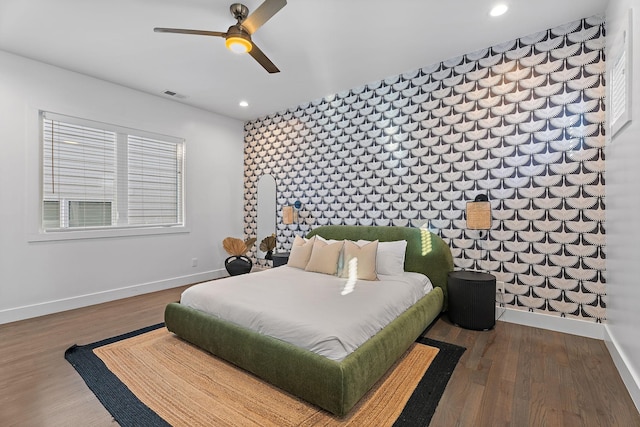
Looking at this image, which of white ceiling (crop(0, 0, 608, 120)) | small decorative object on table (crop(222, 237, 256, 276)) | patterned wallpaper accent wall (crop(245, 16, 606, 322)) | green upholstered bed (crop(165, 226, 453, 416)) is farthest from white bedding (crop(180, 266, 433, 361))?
white ceiling (crop(0, 0, 608, 120))

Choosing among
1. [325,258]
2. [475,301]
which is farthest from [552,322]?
[325,258]

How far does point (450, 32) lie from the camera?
3.02 m

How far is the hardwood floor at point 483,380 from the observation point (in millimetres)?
1770

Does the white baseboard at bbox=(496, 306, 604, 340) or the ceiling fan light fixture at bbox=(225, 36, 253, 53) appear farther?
the white baseboard at bbox=(496, 306, 604, 340)

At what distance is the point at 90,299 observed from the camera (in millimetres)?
3900

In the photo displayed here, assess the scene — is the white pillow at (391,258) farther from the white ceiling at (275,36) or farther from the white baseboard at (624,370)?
the white ceiling at (275,36)

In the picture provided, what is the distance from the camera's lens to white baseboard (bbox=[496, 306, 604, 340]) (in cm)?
282

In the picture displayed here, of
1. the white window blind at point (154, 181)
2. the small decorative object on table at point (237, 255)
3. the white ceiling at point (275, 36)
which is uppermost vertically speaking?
the white ceiling at point (275, 36)

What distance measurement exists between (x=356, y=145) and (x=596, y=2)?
9.14ft

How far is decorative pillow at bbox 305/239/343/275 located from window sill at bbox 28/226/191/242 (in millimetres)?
2652

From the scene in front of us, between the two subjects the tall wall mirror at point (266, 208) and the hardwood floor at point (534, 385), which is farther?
the tall wall mirror at point (266, 208)

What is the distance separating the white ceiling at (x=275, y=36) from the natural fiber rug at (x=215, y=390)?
10.2ft

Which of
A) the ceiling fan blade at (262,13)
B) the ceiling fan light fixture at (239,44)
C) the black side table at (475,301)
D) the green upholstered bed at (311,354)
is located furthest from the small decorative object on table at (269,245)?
the ceiling fan blade at (262,13)

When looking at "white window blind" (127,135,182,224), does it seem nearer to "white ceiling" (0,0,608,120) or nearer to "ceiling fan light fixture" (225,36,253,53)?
"white ceiling" (0,0,608,120)
